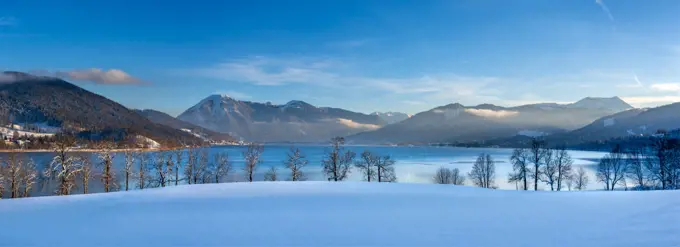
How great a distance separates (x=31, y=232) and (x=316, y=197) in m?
10.9

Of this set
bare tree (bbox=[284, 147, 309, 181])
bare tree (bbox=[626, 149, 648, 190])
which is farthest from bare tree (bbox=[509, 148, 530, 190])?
bare tree (bbox=[284, 147, 309, 181])

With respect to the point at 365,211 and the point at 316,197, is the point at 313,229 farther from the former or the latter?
the point at 316,197

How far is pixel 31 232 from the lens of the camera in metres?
11.7

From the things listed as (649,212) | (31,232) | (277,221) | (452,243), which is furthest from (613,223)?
(31,232)

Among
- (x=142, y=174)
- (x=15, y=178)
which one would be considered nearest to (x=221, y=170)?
(x=142, y=174)

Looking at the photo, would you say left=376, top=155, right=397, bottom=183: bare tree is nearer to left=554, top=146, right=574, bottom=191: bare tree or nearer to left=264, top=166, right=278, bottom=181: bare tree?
left=264, top=166, right=278, bottom=181: bare tree

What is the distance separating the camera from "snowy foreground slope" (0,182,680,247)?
34.0 ft

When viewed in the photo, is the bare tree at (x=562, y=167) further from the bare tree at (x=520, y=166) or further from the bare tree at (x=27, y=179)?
the bare tree at (x=27, y=179)

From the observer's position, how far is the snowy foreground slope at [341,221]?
1036cm

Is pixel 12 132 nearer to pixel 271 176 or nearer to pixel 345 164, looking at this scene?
pixel 271 176

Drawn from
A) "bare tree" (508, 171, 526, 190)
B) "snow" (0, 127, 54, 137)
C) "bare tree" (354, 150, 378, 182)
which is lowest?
"bare tree" (508, 171, 526, 190)

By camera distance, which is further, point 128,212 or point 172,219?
point 128,212

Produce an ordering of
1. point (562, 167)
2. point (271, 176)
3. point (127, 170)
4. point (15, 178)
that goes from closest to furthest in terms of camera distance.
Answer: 1. point (127, 170)
2. point (15, 178)
3. point (562, 167)
4. point (271, 176)

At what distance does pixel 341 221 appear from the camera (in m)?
13.0
